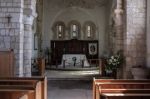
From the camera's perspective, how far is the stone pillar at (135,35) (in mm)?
10953

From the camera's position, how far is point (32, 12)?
11.3 m

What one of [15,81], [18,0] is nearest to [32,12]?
[18,0]

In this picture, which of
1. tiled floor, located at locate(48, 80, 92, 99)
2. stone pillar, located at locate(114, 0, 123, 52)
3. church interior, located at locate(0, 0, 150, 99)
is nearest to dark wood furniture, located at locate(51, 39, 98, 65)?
church interior, located at locate(0, 0, 150, 99)

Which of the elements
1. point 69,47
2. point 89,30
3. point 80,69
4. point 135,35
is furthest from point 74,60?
point 135,35

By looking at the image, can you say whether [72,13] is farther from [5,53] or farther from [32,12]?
[5,53]

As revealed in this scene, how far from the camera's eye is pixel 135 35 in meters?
11.0

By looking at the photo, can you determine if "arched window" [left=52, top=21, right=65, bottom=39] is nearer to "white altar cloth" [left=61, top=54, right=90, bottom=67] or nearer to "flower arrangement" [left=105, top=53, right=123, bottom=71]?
"white altar cloth" [left=61, top=54, right=90, bottom=67]

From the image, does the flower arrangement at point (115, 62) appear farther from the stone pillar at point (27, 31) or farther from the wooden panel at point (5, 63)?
the wooden panel at point (5, 63)

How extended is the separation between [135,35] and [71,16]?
12392 mm

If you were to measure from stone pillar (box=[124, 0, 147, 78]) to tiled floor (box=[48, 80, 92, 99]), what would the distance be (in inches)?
63.6

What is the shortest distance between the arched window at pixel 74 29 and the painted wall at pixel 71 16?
25cm

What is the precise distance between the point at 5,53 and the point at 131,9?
4.41 meters

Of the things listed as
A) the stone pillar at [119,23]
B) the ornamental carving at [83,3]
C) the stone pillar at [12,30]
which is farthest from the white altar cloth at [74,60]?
the stone pillar at [12,30]

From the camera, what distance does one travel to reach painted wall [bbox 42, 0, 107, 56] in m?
22.7
